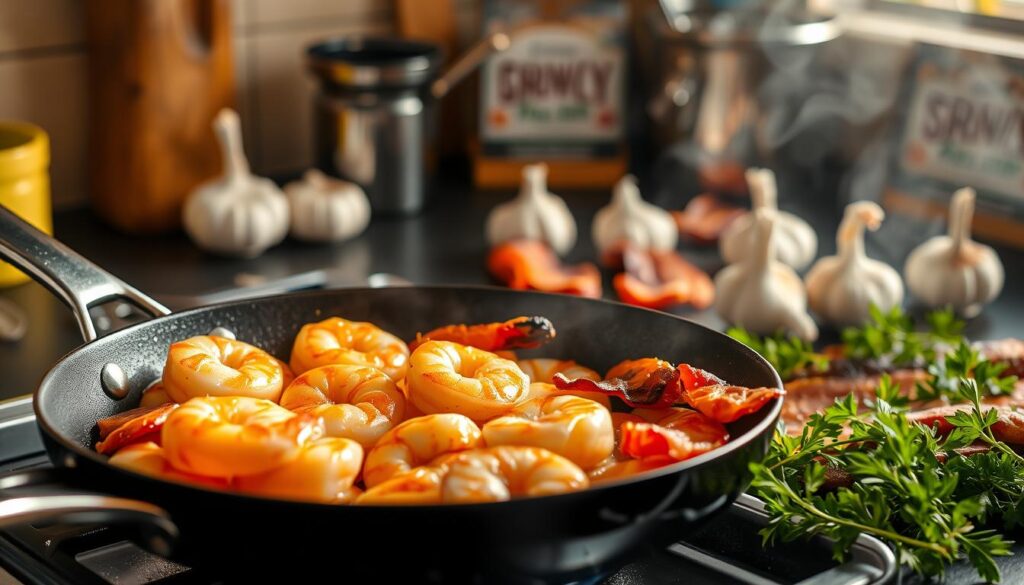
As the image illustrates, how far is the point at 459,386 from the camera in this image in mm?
875

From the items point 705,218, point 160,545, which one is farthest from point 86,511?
point 705,218

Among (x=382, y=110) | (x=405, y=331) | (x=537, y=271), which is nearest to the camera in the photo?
(x=405, y=331)

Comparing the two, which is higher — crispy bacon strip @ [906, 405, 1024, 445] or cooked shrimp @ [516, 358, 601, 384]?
cooked shrimp @ [516, 358, 601, 384]

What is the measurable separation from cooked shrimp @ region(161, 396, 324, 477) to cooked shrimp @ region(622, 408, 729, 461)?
8.1 inches

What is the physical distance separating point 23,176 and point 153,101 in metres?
0.28

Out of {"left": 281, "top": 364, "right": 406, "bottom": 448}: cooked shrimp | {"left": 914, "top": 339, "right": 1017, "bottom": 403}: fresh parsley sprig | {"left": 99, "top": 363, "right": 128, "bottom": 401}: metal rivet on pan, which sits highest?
{"left": 281, "top": 364, "right": 406, "bottom": 448}: cooked shrimp

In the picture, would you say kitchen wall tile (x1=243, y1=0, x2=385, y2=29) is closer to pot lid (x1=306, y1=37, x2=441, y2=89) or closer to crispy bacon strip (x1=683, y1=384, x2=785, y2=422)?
pot lid (x1=306, y1=37, x2=441, y2=89)

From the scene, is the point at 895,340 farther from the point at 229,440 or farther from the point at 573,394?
the point at 229,440

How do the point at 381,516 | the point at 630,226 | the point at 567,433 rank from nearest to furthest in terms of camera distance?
the point at 381,516 < the point at 567,433 < the point at 630,226

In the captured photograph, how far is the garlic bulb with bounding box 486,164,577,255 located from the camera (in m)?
1.88

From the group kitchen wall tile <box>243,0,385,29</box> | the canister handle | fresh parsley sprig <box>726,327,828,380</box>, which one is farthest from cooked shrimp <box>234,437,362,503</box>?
kitchen wall tile <box>243,0,385,29</box>

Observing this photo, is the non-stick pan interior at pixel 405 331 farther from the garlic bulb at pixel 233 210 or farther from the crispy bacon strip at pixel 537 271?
the garlic bulb at pixel 233 210

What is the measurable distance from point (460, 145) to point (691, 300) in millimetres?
866

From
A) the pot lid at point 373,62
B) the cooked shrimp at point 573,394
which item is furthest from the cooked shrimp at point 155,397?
the pot lid at point 373,62
